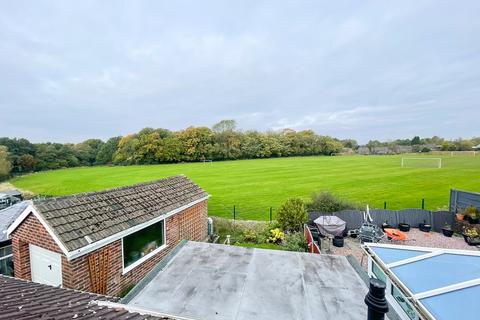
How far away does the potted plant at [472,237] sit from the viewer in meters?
11.3

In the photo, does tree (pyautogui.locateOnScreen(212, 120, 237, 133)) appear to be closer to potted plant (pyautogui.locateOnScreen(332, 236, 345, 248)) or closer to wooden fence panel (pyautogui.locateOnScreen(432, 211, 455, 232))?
wooden fence panel (pyautogui.locateOnScreen(432, 211, 455, 232))

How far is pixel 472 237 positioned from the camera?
1159 cm

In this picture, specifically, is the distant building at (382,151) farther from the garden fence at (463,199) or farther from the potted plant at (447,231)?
the potted plant at (447,231)

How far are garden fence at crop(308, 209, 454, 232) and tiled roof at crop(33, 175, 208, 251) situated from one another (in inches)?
338

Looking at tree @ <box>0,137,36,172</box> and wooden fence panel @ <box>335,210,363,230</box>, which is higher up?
tree @ <box>0,137,36,172</box>

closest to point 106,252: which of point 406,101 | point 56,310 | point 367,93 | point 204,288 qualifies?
point 204,288

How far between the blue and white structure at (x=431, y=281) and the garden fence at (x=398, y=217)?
864cm

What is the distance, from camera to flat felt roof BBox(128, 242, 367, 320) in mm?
4500

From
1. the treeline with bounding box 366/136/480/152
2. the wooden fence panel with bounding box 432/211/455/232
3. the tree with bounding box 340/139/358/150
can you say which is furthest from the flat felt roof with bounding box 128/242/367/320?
the tree with bounding box 340/139/358/150

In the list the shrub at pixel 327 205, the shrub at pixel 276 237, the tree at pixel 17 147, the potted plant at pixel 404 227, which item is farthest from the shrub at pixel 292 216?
the tree at pixel 17 147

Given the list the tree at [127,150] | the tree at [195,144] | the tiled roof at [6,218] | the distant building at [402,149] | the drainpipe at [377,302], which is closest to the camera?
the drainpipe at [377,302]

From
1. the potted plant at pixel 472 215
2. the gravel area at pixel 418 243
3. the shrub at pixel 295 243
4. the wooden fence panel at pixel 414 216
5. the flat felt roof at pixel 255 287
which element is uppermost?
the flat felt roof at pixel 255 287

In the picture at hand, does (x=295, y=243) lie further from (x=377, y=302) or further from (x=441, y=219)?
(x=441, y=219)

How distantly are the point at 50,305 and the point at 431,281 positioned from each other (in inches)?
230
